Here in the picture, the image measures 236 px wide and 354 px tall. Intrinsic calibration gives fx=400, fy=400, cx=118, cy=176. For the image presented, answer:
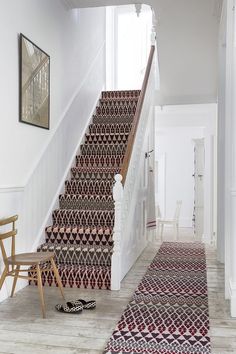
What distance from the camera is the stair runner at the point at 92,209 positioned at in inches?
167

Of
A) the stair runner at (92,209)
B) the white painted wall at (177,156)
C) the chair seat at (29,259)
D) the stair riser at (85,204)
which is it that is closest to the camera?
the chair seat at (29,259)

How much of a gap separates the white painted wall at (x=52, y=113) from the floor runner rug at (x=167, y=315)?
1327 millimetres

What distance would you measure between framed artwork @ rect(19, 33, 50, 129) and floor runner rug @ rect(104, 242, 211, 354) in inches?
85.1

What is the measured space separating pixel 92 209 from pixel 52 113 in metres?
1.33

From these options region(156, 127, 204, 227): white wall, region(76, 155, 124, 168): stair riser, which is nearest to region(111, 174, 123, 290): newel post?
region(76, 155, 124, 168): stair riser

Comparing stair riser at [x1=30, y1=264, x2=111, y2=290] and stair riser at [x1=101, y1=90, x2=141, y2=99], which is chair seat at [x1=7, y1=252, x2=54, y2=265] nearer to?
stair riser at [x1=30, y1=264, x2=111, y2=290]

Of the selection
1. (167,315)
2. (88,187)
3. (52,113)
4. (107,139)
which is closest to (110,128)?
(107,139)

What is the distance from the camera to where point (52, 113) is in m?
5.07

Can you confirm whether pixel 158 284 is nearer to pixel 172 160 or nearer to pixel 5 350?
pixel 5 350

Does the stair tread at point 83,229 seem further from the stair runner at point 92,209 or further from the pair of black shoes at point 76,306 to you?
the pair of black shoes at point 76,306

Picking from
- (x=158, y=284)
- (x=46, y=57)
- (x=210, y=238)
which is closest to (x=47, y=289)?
(x=158, y=284)

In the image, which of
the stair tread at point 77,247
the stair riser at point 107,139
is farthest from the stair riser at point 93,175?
the stair tread at point 77,247

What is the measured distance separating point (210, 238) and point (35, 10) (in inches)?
186

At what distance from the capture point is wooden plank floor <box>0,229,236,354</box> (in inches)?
106
